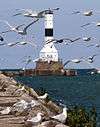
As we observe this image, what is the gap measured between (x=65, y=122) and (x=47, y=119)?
108cm

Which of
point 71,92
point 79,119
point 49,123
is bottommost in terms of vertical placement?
point 71,92

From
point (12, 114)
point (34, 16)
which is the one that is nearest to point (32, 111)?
point (12, 114)

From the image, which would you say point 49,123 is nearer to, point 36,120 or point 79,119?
point 36,120

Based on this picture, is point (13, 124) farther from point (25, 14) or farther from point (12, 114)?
point (25, 14)

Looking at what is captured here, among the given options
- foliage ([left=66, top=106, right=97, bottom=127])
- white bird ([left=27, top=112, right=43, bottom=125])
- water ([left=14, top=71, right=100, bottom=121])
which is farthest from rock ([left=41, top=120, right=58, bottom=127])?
water ([left=14, top=71, right=100, bottom=121])

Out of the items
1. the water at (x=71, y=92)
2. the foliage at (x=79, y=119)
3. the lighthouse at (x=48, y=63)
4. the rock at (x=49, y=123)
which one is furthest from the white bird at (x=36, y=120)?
the lighthouse at (x=48, y=63)

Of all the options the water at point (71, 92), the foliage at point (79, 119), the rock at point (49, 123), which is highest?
the rock at point (49, 123)

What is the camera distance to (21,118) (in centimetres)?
2139

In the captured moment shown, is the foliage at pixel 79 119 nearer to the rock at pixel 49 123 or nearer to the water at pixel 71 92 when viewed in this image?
the rock at pixel 49 123

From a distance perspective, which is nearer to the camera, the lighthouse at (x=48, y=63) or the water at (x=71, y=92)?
the water at (x=71, y=92)

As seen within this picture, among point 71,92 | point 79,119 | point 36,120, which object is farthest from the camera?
point 71,92

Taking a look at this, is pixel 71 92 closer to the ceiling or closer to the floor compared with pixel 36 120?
closer to the floor

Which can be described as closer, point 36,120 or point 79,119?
point 36,120

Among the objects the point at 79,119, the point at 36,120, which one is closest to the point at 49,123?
the point at 36,120
